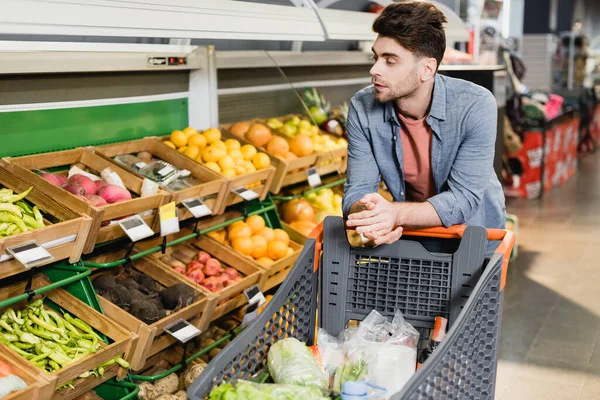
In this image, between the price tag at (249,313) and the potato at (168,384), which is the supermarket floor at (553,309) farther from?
the potato at (168,384)

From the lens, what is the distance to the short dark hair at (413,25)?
210 cm

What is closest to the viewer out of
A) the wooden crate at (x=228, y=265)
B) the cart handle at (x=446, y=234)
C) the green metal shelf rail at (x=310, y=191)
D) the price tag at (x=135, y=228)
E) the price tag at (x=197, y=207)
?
the cart handle at (x=446, y=234)

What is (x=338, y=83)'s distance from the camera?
18.7ft

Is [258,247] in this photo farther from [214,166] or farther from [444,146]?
[444,146]

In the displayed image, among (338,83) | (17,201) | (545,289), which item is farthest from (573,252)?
(17,201)

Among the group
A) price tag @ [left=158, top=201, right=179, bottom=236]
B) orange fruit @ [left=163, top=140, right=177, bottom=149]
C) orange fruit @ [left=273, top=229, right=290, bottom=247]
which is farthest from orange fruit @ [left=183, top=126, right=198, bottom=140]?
price tag @ [left=158, top=201, right=179, bottom=236]

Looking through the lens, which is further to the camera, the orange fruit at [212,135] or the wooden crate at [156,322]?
the orange fruit at [212,135]

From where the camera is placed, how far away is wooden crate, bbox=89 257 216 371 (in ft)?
9.62

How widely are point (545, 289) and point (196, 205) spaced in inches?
122

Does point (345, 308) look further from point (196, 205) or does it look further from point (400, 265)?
point (196, 205)

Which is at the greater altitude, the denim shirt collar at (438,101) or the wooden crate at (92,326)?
the denim shirt collar at (438,101)

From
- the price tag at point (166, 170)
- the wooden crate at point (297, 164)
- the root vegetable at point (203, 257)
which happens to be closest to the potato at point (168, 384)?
the root vegetable at point (203, 257)

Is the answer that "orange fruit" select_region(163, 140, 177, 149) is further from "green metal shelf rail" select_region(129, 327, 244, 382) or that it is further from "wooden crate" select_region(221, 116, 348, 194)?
"green metal shelf rail" select_region(129, 327, 244, 382)

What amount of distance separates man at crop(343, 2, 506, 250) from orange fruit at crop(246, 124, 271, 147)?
2.04m
